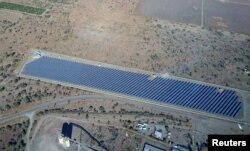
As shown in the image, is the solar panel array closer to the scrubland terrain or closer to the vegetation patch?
the scrubland terrain

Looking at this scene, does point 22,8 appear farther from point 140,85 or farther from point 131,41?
point 140,85

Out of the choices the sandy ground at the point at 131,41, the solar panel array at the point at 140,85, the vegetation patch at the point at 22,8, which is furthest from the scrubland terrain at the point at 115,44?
the solar panel array at the point at 140,85

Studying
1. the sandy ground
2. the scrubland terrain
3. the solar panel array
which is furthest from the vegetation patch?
the solar panel array

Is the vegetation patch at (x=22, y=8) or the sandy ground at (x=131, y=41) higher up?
the vegetation patch at (x=22, y=8)

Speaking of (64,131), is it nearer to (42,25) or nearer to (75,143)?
(75,143)

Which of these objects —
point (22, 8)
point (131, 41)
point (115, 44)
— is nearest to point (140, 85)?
point (115, 44)

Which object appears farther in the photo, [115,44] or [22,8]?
[22,8]

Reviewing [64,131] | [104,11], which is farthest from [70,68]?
[104,11]

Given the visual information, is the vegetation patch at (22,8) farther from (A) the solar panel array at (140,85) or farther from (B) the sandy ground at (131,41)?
(A) the solar panel array at (140,85)
